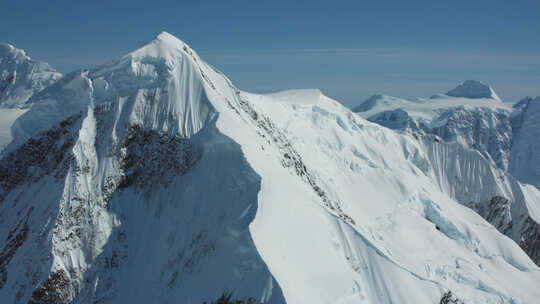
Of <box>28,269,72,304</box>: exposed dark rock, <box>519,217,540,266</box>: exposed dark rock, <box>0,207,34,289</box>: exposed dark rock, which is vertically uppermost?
<box>0,207,34,289</box>: exposed dark rock

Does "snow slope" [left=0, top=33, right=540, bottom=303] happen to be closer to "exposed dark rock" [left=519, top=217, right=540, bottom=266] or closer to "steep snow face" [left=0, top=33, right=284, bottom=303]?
"steep snow face" [left=0, top=33, right=284, bottom=303]

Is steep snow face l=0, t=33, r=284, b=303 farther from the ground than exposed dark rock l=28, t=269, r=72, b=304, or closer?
farther from the ground

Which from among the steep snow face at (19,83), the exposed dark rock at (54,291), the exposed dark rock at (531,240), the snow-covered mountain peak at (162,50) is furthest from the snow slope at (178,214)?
the steep snow face at (19,83)

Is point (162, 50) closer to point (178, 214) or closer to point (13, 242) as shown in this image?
point (178, 214)

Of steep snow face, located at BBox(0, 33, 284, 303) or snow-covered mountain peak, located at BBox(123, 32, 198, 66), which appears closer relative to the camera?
steep snow face, located at BBox(0, 33, 284, 303)

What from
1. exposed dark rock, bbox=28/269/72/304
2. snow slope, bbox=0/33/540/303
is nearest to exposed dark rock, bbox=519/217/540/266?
snow slope, bbox=0/33/540/303

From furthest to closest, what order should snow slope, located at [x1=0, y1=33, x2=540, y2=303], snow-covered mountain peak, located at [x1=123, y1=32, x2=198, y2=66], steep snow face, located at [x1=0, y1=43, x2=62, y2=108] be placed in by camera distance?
steep snow face, located at [x1=0, y1=43, x2=62, y2=108], snow-covered mountain peak, located at [x1=123, y1=32, x2=198, y2=66], snow slope, located at [x1=0, y1=33, x2=540, y2=303]

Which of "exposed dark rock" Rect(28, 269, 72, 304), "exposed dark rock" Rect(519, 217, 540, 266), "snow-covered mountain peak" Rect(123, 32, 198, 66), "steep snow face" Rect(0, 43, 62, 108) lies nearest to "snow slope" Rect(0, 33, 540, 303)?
"exposed dark rock" Rect(28, 269, 72, 304)

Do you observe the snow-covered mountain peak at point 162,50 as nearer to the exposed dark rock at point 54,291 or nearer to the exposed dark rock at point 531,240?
the exposed dark rock at point 54,291

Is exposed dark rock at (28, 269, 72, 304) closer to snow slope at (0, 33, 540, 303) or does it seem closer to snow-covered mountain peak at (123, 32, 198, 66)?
snow slope at (0, 33, 540, 303)

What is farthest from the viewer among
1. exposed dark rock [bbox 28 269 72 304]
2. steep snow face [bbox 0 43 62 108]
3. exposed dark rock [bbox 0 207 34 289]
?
steep snow face [bbox 0 43 62 108]

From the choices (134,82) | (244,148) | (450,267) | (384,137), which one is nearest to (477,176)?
(384,137)
